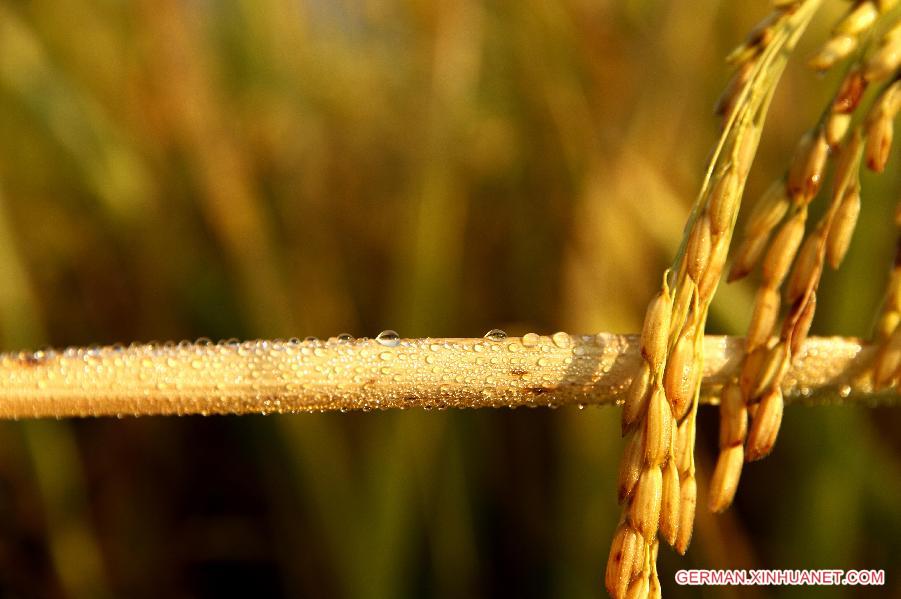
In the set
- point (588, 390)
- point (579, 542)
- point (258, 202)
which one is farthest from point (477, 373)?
point (258, 202)

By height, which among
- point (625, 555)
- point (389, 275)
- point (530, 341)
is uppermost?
point (389, 275)

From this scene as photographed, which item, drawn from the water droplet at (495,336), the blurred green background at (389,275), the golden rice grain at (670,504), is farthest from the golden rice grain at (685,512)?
the blurred green background at (389,275)

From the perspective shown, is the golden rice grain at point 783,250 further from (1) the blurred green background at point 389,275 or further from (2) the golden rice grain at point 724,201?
(1) the blurred green background at point 389,275

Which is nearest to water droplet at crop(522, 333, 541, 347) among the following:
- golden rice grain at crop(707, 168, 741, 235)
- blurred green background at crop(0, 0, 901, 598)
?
golden rice grain at crop(707, 168, 741, 235)

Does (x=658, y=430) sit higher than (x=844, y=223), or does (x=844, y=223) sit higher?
(x=844, y=223)

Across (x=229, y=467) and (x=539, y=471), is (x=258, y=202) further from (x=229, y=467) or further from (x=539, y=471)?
(x=539, y=471)

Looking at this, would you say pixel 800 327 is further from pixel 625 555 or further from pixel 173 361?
pixel 173 361

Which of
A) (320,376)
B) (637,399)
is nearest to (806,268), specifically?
(637,399)

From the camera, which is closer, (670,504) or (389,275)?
(670,504)
